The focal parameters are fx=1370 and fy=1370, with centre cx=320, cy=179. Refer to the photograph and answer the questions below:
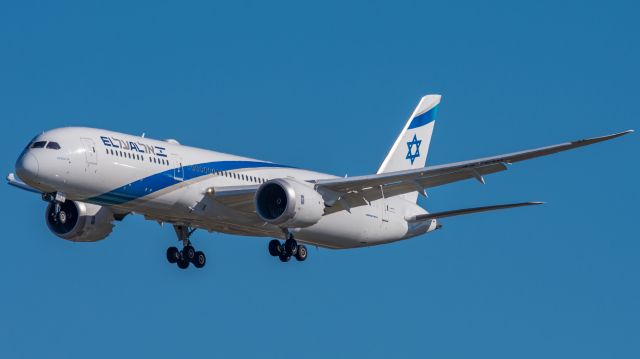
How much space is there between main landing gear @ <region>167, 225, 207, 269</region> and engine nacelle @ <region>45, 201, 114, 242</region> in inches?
113

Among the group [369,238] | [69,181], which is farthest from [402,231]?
[69,181]

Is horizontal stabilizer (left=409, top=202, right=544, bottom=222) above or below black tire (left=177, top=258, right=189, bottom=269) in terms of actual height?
above

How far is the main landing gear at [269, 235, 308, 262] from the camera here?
52688mm

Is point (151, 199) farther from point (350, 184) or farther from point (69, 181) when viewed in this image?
point (350, 184)

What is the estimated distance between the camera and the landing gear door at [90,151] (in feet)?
156

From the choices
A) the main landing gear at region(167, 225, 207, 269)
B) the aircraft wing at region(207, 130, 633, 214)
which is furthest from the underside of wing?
the main landing gear at region(167, 225, 207, 269)

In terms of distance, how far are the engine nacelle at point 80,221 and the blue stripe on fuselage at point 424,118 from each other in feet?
53.7

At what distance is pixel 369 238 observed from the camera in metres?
56.6

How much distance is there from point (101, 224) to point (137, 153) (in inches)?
243

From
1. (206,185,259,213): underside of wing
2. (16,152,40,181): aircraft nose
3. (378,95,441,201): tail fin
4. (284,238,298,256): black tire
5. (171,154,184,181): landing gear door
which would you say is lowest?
(284,238,298,256): black tire

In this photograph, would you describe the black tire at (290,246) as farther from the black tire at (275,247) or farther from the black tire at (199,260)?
the black tire at (199,260)

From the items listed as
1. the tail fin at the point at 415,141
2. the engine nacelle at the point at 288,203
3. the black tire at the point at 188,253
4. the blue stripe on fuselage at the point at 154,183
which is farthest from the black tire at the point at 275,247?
the tail fin at the point at 415,141

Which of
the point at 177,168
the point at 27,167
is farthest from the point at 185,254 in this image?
the point at 27,167

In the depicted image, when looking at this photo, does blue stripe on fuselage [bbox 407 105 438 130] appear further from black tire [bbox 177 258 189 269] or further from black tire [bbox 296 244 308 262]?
black tire [bbox 177 258 189 269]
